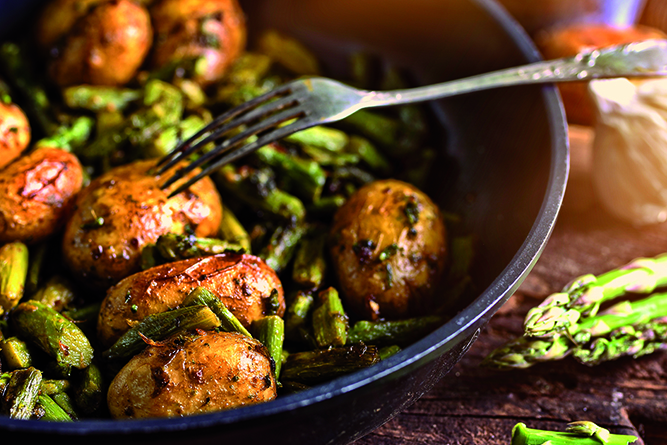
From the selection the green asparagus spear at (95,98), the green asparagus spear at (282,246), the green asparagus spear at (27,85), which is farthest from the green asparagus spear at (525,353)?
the green asparagus spear at (27,85)

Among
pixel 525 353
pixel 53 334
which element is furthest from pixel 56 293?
pixel 525 353

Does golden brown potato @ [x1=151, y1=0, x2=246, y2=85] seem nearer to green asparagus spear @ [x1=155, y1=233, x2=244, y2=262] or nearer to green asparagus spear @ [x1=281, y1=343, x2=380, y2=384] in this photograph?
green asparagus spear @ [x1=155, y1=233, x2=244, y2=262]

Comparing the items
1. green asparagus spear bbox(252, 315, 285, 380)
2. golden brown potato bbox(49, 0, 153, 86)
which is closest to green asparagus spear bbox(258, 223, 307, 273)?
green asparagus spear bbox(252, 315, 285, 380)

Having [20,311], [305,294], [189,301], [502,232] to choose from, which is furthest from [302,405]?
[502,232]

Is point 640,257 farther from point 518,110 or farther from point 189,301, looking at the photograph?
point 189,301

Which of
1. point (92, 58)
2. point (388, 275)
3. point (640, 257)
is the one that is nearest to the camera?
point (388, 275)

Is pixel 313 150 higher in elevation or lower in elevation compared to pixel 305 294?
higher

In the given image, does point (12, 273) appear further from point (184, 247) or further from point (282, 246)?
point (282, 246)
